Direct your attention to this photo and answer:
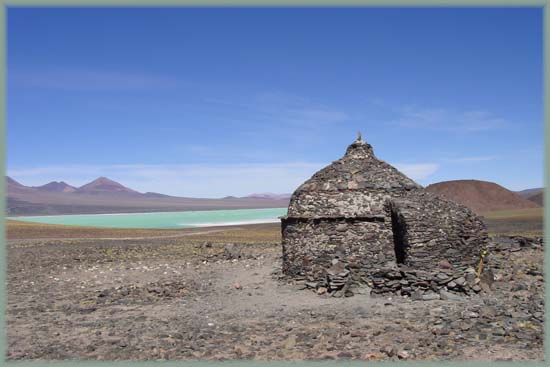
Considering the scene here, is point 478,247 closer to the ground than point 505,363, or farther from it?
farther from it

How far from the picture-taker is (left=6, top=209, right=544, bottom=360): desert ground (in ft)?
29.4

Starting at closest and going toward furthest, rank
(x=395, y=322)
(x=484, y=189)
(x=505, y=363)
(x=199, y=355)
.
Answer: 1. (x=505, y=363)
2. (x=199, y=355)
3. (x=395, y=322)
4. (x=484, y=189)

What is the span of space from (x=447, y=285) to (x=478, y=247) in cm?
282

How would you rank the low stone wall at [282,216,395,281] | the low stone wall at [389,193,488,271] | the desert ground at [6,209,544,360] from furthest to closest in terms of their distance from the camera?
the low stone wall at [282,216,395,281], the low stone wall at [389,193,488,271], the desert ground at [6,209,544,360]

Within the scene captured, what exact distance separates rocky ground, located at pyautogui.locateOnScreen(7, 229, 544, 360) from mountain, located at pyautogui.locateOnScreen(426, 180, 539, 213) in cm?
11143

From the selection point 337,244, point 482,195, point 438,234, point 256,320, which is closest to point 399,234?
point 438,234

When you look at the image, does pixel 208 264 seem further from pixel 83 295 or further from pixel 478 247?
pixel 478 247

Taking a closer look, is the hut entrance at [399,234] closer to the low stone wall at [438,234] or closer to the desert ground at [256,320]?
the low stone wall at [438,234]

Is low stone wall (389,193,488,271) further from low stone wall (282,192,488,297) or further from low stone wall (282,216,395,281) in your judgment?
low stone wall (282,216,395,281)

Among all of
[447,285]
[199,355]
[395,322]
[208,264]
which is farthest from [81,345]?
[208,264]

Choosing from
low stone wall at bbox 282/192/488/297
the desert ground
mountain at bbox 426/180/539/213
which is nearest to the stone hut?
low stone wall at bbox 282/192/488/297

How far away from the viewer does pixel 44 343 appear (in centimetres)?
1008

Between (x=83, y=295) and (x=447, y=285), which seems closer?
(x=447, y=285)

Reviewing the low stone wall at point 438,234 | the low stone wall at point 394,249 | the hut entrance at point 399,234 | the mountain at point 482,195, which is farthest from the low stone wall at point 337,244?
the mountain at point 482,195
